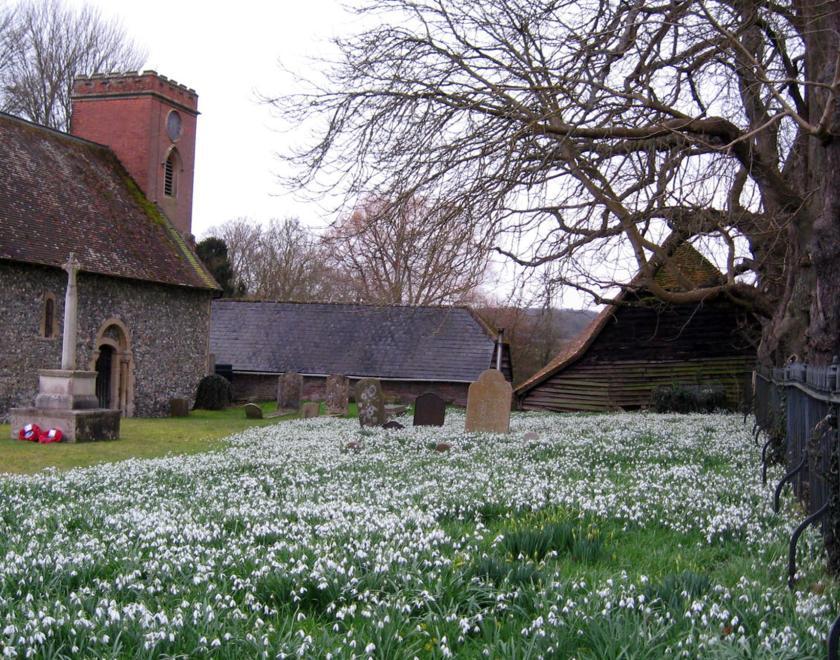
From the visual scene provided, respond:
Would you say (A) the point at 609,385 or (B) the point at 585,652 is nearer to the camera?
(B) the point at 585,652

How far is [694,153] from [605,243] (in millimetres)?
2881

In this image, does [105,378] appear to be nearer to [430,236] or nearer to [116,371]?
[116,371]

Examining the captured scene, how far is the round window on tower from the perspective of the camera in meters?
36.9

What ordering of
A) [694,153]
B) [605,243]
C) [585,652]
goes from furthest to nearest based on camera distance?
[605,243]
[694,153]
[585,652]

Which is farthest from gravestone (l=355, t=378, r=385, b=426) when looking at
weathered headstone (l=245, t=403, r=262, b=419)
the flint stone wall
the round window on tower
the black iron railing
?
the round window on tower

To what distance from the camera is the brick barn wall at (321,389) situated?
38.4m

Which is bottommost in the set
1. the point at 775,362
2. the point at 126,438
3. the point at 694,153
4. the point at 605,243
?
the point at 126,438

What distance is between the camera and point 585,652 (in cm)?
392

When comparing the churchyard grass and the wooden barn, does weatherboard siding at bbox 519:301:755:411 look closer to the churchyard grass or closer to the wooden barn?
the wooden barn

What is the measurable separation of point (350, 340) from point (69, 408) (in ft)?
72.4

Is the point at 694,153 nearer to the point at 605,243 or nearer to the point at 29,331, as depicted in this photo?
the point at 605,243

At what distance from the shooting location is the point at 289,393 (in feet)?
109

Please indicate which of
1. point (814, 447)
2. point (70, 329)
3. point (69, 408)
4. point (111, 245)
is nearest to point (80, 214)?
point (111, 245)

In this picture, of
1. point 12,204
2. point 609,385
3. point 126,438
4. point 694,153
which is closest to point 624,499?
point 694,153
